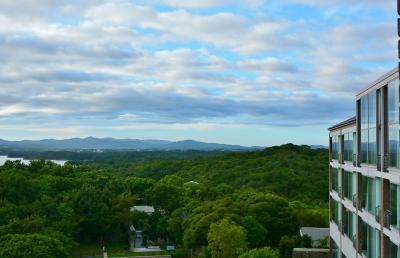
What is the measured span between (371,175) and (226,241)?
1311cm

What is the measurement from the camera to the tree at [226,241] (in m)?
28.0

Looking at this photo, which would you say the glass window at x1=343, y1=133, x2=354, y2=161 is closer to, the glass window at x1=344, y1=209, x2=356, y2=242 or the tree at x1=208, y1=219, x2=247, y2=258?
the glass window at x1=344, y1=209, x2=356, y2=242

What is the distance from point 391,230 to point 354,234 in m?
6.15

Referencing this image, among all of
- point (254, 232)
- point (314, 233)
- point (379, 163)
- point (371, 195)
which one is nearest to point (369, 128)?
point (379, 163)

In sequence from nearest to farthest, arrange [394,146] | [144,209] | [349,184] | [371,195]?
[394,146] → [371,195] → [349,184] → [144,209]

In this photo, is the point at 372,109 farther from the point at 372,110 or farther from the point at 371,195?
the point at 371,195

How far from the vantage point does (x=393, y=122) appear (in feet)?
45.8

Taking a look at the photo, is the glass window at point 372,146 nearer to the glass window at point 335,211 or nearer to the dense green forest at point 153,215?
the glass window at point 335,211

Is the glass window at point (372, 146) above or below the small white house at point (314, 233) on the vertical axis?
above

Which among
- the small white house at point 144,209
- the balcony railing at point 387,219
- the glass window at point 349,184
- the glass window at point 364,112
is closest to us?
the balcony railing at point 387,219

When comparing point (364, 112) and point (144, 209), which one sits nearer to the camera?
point (364, 112)

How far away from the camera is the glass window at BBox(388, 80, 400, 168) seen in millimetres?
13484

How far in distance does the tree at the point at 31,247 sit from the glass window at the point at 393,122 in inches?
840

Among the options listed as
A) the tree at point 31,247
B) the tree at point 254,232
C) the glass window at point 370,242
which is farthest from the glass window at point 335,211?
the tree at point 31,247
